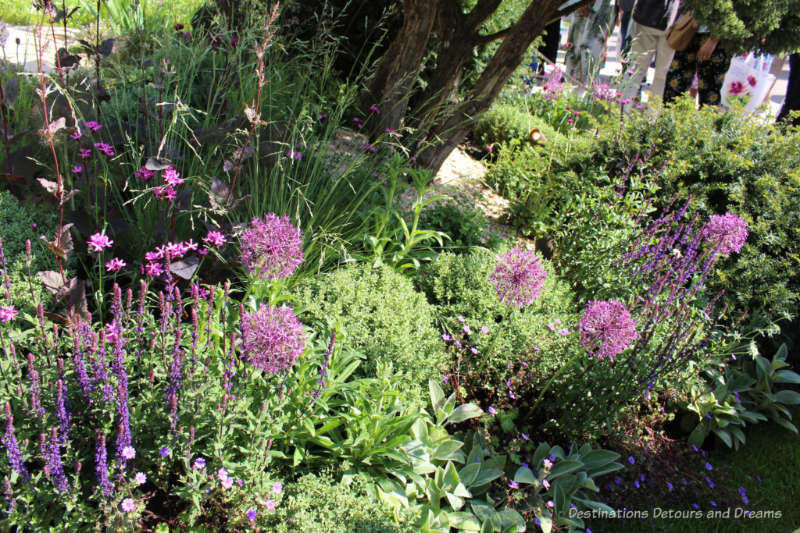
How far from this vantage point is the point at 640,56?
8047 millimetres

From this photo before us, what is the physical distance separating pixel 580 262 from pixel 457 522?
7.01ft

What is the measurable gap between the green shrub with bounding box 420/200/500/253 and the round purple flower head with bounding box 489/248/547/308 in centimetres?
108

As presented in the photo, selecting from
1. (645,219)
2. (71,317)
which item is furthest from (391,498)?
(645,219)

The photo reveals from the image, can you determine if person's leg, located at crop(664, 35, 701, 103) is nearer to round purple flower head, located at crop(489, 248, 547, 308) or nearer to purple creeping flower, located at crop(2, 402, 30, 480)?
round purple flower head, located at crop(489, 248, 547, 308)

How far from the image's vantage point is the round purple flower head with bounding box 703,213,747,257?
3.30 metres

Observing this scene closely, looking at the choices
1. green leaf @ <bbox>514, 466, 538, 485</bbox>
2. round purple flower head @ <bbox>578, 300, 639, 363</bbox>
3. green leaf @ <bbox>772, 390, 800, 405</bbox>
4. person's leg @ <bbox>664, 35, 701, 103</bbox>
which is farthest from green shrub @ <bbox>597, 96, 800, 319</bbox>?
person's leg @ <bbox>664, 35, 701, 103</bbox>

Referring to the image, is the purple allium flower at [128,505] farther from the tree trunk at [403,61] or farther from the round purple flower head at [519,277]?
the tree trunk at [403,61]

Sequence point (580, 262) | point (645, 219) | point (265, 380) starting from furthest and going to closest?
point (645, 219) < point (580, 262) < point (265, 380)

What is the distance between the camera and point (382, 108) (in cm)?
462

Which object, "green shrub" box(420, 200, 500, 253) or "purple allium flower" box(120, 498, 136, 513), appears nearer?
"purple allium flower" box(120, 498, 136, 513)

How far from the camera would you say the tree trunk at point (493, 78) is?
4.25 metres

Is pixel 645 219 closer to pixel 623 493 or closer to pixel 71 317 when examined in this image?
pixel 623 493

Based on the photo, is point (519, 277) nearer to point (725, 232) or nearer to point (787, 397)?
point (725, 232)

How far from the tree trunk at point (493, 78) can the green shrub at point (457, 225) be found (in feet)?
1.71
